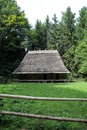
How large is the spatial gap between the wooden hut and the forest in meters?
3.69

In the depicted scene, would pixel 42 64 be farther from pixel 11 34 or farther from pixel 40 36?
pixel 40 36

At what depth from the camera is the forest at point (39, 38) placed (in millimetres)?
45628

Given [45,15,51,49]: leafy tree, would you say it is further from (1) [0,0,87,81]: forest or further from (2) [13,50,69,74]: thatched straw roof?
(2) [13,50,69,74]: thatched straw roof

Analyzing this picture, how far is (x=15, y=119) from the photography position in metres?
8.51

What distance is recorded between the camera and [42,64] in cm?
3972

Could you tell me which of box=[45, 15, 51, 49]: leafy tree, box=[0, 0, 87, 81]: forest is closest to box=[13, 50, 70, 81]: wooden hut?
box=[0, 0, 87, 81]: forest

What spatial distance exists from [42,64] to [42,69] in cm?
135

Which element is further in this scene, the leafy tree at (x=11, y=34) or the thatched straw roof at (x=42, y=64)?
the leafy tree at (x=11, y=34)

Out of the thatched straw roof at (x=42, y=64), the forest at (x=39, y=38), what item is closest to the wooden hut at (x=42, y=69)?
the thatched straw roof at (x=42, y=64)

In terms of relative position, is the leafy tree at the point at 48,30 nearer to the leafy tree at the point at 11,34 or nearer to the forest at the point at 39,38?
the forest at the point at 39,38

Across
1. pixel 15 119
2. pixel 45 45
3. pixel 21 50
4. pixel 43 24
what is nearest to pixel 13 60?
pixel 21 50

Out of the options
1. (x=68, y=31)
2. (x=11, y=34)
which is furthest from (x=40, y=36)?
(x=11, y=34)

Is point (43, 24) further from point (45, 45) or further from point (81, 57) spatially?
point (81, 57)

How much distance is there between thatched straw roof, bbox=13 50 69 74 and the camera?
38.2 meters
